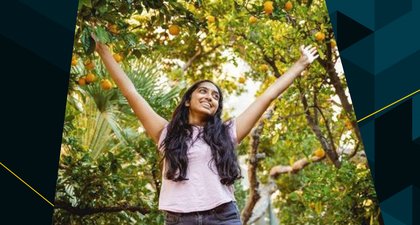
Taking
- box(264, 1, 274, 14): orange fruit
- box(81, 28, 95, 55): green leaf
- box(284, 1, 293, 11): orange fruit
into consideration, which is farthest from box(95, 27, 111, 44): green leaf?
box(284, 1, 293, 11): orange fruit

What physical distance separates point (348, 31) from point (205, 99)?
611 mm

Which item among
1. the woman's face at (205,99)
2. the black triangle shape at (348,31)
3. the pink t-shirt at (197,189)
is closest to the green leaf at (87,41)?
the woman's face at (205,99)

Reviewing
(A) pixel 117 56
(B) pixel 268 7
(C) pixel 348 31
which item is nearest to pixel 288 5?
(B) pixel 268 7

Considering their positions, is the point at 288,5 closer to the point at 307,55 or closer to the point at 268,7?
the point at 268,7

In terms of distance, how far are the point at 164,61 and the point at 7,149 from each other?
15.4ft

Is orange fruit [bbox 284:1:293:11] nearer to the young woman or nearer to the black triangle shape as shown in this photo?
the young woman

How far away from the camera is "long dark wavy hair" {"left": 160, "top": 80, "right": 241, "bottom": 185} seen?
2.18 meters

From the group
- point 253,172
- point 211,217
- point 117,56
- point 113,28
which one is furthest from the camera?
point 253,172

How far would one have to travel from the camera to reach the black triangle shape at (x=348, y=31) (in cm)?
200

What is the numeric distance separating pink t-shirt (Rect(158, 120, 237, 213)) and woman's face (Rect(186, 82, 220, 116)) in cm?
19

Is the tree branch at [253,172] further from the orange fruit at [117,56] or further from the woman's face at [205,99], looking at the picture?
the woman's face at [205,99]

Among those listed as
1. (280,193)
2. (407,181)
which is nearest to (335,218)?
(407,181)

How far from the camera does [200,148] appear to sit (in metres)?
2.24

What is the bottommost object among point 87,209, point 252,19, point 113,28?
point 87,209
